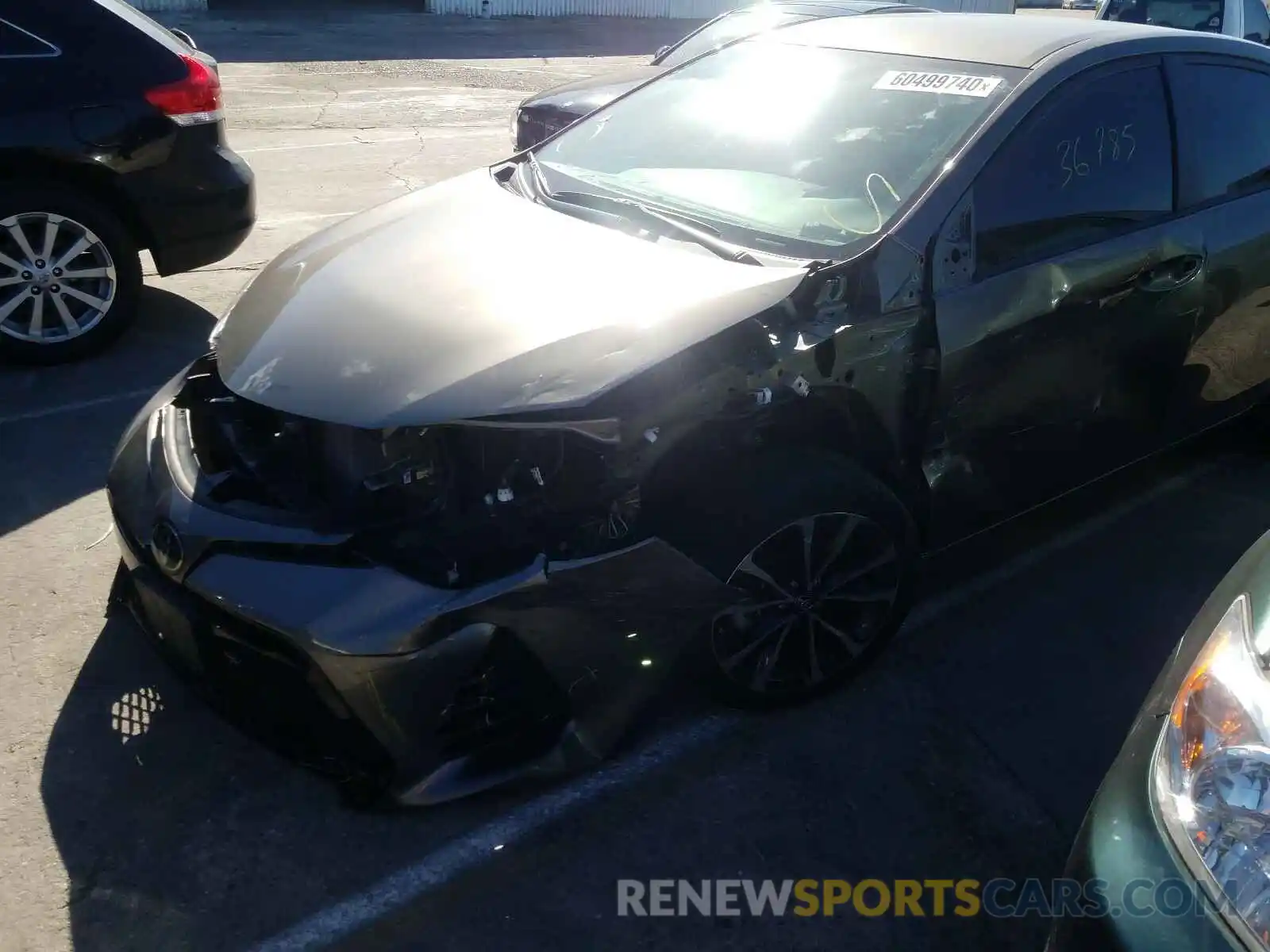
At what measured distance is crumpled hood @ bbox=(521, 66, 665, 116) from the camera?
713cm

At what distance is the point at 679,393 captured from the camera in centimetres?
259

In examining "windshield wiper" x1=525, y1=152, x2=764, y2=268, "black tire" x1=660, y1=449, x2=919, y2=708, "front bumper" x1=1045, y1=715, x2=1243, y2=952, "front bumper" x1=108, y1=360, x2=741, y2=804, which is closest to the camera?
"front bumper" x1=1045, y1=715, x2=1243, y2=952

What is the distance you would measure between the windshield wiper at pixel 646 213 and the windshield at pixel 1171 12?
9.56 metres

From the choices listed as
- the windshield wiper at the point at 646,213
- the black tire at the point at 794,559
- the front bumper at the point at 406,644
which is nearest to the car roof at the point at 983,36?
the windshield wiper at the point at 646,213

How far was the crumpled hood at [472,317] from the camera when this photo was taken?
251 cm

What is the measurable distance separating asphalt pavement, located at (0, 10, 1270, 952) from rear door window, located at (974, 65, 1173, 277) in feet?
3.55

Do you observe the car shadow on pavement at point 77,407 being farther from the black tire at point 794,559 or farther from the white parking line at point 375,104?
the white parking line at point 375,104

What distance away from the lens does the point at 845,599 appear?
305 cm

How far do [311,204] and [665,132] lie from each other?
4875 mm

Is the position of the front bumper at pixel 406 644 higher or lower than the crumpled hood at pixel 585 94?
lower

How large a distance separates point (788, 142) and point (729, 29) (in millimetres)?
5030

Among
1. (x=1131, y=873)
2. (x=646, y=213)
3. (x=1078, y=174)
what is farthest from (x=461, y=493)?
(x=1078, y=174)

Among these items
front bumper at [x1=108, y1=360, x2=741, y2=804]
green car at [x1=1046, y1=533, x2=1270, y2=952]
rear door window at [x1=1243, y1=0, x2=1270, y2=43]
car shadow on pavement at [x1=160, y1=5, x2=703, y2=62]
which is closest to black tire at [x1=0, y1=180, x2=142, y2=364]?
front bumper at [x1=108, y1=360, x2=741, y2=804]

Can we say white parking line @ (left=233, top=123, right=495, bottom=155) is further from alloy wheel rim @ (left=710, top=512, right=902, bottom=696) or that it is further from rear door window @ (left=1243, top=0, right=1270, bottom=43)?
alloy wheel rim @ (left=710, top=512, right=902, bottom=696)
